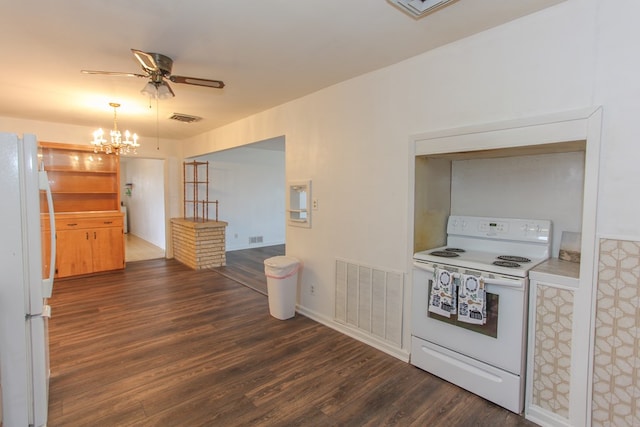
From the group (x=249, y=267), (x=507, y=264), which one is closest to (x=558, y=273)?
(x=507, y=264)

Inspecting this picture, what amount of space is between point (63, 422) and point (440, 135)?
3.28 m

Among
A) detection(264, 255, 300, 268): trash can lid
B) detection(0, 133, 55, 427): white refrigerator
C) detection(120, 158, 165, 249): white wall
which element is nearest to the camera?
detection(0, 133, 55, 427): white refrigerator

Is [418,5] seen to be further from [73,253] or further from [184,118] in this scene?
[73,253]

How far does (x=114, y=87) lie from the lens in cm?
343

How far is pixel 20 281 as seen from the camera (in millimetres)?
1756

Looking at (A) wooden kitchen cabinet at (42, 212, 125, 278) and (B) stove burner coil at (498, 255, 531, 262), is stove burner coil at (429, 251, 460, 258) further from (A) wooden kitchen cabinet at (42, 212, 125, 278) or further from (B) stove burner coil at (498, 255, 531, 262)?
(A) wooden kitchen cabinet at (42, 212, 125, 278)

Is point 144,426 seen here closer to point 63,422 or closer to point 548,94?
point 63,422

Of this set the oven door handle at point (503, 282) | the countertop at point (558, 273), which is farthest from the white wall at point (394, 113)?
the countertop at point (558, 273)

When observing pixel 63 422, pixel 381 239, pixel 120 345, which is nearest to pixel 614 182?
pixel 381 239

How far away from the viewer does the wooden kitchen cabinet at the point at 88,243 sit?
17.5 ft

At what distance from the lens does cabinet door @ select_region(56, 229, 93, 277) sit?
5312mm

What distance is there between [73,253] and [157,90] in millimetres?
4318

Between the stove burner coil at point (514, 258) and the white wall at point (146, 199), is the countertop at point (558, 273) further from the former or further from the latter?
the white wall at point (146, 199)

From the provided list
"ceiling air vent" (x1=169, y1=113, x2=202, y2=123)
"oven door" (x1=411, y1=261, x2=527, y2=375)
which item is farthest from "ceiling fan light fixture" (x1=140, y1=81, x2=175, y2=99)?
"oven door" (x1=411, y1=261, x2=527, y2=375)
